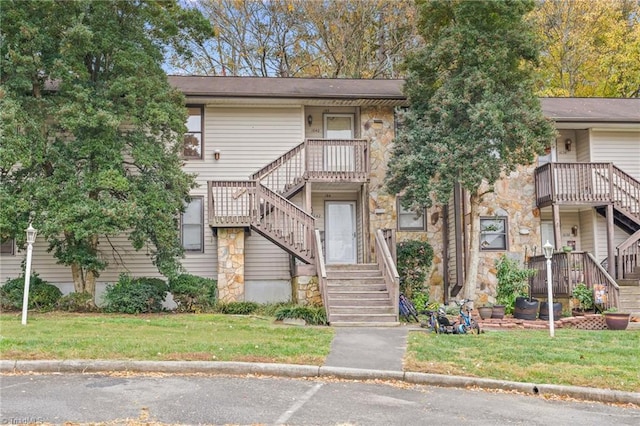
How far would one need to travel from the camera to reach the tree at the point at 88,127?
13.8m

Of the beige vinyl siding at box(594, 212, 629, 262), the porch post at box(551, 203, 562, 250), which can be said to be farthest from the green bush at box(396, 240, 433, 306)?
the beige vinyl siding at box(594, 212, 629, 262)

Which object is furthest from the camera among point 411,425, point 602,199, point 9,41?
point 602,199

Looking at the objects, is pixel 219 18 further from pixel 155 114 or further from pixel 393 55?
pixel 155 114

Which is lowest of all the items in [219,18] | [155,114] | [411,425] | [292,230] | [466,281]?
[411,425]

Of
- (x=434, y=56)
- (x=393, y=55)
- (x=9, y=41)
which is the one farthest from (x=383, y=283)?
(x=393, y=55)

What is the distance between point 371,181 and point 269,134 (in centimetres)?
324

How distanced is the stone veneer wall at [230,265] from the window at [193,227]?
92.4 inches

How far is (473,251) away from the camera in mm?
15953

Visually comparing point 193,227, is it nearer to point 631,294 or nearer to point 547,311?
point 547,311

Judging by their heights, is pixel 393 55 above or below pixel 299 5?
below

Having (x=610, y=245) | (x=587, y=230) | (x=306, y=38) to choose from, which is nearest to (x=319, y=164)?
(x=610, y=245)

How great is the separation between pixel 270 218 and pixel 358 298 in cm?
318

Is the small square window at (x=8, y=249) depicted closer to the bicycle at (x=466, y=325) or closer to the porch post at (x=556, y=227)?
the bicycle at (x=466, y=325)

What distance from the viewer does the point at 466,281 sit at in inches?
632
